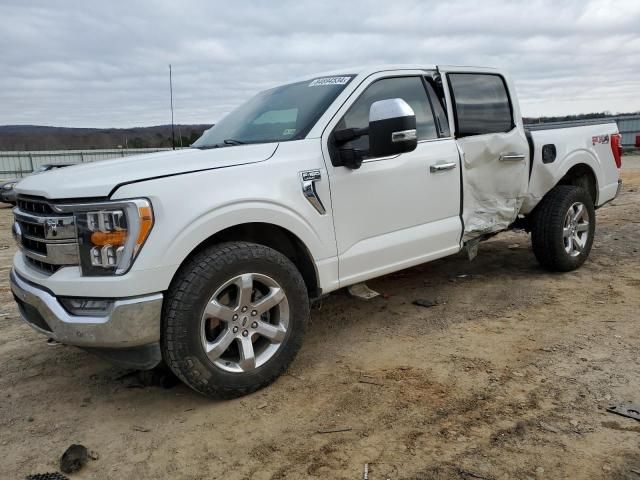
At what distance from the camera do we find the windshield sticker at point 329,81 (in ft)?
13.0

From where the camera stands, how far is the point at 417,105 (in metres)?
4.30

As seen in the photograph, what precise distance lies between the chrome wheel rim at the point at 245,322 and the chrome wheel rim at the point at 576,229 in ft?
10.8

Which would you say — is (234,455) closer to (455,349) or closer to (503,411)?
(503,411)

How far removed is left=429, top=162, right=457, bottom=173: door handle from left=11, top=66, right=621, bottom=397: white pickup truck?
1cm

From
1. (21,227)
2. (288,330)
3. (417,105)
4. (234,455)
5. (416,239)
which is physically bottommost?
(234,455)

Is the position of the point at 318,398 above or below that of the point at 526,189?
below

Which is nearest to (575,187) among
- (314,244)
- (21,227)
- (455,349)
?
(455,349)

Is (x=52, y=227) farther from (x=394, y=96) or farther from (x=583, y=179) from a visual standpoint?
(x=583, y=179)

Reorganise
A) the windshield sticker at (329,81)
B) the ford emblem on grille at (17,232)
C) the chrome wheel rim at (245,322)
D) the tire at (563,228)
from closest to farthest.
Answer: the chrome wheel rim at (245,322)
the ford emblem on grille at (17,232)
the windshield sticker at (329,81)
the tire at (563,228)

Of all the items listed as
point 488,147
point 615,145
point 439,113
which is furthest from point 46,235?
point 615,145

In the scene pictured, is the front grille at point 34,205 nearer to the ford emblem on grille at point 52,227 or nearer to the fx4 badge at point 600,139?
the ford emblem on grille at point 52,227

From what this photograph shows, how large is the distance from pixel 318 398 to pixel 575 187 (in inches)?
143

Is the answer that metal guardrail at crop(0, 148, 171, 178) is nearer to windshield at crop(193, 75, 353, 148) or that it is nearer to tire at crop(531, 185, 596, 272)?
windshield at crop(193, 75, 353, 148)

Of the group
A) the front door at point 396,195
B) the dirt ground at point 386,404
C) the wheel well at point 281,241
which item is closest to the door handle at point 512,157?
the front door at point 396,195
